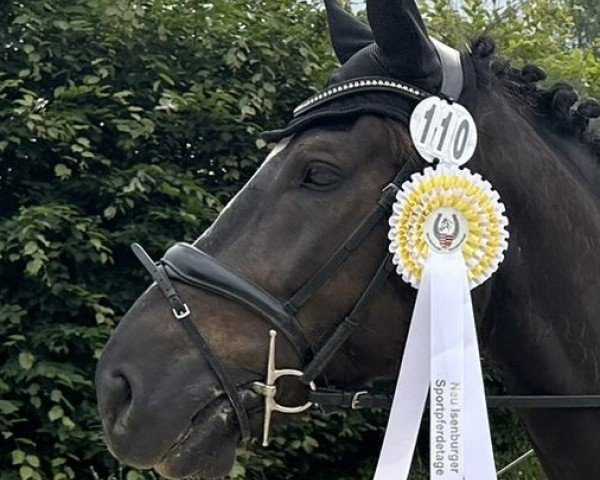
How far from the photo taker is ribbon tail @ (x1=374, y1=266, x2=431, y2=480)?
6.91 feet

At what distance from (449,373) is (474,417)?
0.11 metres

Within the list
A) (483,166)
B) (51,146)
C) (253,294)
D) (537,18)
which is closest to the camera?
(253,294)

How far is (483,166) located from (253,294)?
0.59 meters

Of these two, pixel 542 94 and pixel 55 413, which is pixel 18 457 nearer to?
pixel 55 413

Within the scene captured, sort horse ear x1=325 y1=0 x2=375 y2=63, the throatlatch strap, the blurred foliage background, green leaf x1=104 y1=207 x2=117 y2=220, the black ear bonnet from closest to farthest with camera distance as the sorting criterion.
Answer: the throatlatch strap
the black ear bonnet
horse ear x1=325 y1=0 x2=375 y2=63
the blurred foliage background
green leaf x1=104 y1=207 x2=117 y2=220

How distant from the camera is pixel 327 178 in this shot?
2100mm

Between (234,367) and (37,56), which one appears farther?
(37,56)

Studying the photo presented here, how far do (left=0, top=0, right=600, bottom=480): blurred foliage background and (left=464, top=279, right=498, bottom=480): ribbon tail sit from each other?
2033 mm

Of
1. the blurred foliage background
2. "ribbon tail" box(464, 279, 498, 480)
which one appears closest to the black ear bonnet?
"ribbon tail" box(464, 279, 498, 480)

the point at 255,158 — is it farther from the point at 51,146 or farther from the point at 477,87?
the point at 477,87

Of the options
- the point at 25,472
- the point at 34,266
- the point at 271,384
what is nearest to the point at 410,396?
the point at 271,384

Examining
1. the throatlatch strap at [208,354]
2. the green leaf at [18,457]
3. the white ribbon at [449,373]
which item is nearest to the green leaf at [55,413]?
the green leaf at [18,457]

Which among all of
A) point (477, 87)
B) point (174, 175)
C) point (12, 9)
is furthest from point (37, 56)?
point (477, 87)

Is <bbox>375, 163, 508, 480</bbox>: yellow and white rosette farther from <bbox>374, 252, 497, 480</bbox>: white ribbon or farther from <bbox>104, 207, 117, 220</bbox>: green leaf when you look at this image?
<bbox>104, 207, 117, 220</bbox>: green leaf
